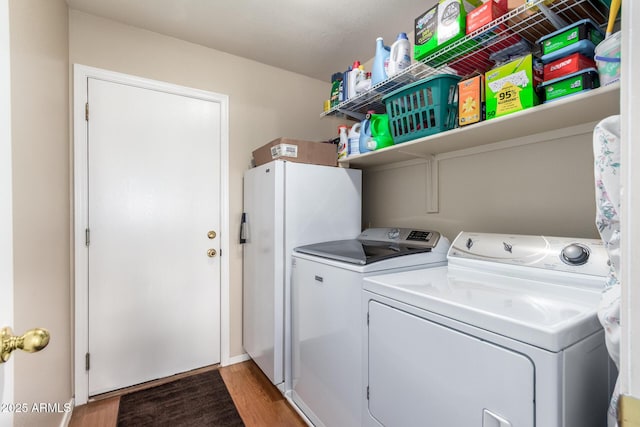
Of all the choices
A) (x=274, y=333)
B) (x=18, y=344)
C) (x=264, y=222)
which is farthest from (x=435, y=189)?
(x=18, y=344)

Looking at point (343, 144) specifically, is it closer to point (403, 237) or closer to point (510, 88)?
point (403, 237)

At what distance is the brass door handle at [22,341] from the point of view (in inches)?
23.1

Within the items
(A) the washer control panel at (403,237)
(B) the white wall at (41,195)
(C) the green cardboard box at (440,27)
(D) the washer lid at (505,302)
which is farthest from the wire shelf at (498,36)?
(B) the white wall at (41,195)

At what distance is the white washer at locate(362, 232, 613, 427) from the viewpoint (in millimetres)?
751

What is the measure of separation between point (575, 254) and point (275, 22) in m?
2.11

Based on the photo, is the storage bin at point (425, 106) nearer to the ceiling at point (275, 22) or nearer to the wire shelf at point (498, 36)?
the wire shelf at point (498, 36)

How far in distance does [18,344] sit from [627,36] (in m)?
1.21

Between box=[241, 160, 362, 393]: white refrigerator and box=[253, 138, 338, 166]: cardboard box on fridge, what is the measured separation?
0.06 meters

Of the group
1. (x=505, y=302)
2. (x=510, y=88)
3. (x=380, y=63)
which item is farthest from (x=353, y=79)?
(x=505, y=302)

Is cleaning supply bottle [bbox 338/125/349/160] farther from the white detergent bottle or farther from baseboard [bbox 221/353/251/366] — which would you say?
baseboard [bbox 221/353/251/366]

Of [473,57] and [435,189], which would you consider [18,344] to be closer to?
[473,57]

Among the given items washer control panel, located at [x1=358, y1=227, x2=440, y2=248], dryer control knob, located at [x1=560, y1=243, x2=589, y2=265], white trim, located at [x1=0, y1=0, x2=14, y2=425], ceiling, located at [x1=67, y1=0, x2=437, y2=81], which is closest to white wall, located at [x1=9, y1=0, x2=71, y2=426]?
white trim, located at [x1=0, y1=0, x2=14, y2=425]

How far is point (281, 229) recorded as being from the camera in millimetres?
1941

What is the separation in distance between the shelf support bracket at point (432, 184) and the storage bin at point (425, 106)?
0.38 m
